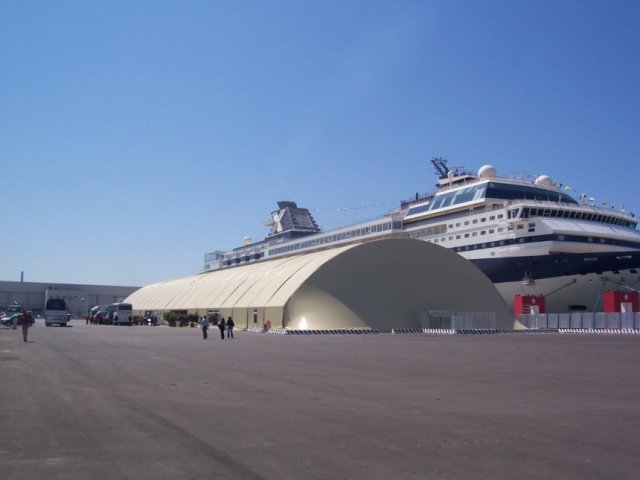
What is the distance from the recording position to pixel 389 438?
7133 millimetres

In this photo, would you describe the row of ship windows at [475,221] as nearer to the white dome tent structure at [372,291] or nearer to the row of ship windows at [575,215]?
the row of ship windows at [575,215]

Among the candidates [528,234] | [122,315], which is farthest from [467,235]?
[122,315]

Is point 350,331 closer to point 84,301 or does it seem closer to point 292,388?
point 292,388

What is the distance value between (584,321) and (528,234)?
7683 millimetres

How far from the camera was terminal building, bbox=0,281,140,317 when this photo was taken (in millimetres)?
98812

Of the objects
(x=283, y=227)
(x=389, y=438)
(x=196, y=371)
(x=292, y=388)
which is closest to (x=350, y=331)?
(x=196, y=371)

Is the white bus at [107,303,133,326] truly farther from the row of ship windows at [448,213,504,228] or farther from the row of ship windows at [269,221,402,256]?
the row of ship windows at [448,213,504,228]

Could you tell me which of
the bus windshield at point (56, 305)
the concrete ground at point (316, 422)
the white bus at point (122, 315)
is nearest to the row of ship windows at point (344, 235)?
the white bus at point (122, 315)

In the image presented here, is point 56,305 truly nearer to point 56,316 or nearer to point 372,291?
point 56,316

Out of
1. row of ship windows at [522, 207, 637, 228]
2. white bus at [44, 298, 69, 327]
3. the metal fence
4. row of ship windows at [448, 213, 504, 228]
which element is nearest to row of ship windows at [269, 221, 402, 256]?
row of ship windows at [448, 213, 504, 228]

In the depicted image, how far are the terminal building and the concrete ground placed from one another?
90400mm

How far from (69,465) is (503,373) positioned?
11.1 m

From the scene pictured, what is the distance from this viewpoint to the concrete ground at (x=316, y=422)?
19.2ft

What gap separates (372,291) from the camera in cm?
4200
